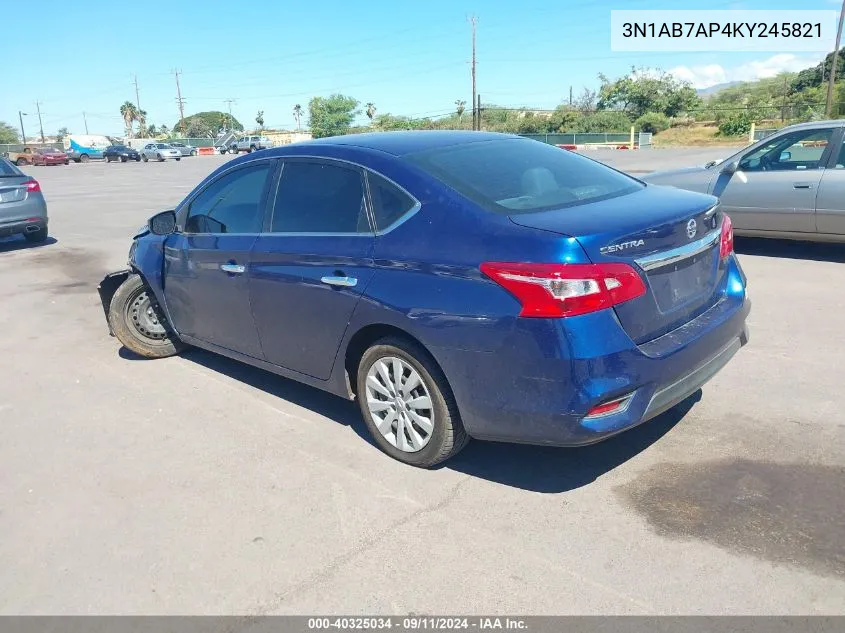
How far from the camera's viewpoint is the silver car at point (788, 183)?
778 centimetres

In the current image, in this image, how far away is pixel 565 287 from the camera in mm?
2938

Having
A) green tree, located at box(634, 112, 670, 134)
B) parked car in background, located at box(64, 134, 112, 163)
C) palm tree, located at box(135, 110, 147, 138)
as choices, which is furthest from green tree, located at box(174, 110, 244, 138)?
green tree, located at box(634, 112, 670, 134)

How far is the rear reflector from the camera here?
9.91 ft

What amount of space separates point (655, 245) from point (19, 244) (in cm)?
1250

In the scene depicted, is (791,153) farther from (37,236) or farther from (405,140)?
(37,236)

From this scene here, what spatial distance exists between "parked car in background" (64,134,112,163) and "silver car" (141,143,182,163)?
309 inches

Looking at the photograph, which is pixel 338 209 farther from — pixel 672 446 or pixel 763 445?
pixel 763 445

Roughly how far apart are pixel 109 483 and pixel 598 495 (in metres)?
2.59

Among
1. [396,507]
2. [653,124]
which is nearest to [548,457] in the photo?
[396,507]

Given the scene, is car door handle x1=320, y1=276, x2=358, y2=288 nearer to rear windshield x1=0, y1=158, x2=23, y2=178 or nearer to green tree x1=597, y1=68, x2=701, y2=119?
rear windshield x1=0, y1=158, x2=23, y2=178

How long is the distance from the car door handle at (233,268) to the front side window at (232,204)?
0.23 metres
